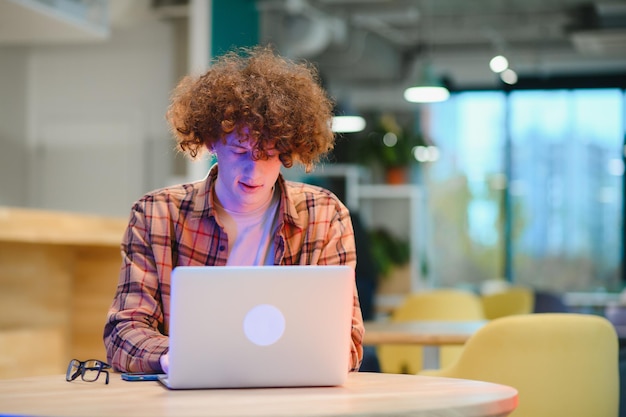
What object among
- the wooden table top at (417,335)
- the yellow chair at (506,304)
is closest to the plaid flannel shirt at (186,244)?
the wooden table top at (417,335)

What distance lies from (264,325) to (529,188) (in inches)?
425

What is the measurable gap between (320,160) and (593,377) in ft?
3.36

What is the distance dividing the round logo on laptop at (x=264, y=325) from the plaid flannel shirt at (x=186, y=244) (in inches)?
20.9

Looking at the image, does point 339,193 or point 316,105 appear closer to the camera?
point 316,105

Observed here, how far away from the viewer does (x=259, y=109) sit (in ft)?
7.72

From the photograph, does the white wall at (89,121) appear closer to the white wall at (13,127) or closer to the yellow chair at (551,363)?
the white wall at (13,127)

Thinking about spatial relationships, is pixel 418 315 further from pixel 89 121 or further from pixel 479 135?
pixel 479 135

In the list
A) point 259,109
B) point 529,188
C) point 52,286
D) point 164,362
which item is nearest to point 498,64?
point 529,188

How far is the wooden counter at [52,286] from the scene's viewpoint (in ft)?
16.6

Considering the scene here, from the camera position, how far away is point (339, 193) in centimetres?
1050

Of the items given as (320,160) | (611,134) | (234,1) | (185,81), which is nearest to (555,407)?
(320,160)

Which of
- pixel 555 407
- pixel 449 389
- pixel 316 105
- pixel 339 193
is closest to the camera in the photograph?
pixel 449 389

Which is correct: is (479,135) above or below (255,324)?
above

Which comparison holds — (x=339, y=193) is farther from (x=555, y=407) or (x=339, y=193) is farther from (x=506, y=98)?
(x=555, y=407)
